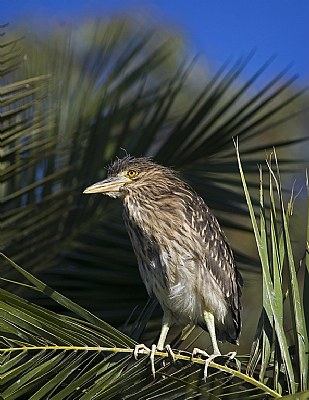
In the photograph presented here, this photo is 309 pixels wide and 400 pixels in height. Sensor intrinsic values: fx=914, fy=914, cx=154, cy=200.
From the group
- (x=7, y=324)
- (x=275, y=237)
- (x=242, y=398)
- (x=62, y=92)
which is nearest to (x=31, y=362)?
(x=7, y=324)

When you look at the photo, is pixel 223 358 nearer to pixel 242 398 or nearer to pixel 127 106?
pixel 242 398

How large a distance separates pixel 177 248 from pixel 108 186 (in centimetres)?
50

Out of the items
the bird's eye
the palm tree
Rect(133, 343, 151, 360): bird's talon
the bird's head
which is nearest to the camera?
Rect(133, 343, 151, 360): bird's talon

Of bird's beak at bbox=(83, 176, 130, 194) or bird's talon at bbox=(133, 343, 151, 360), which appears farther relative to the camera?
bird's beak at bbox=(83, 176, 130, 194)

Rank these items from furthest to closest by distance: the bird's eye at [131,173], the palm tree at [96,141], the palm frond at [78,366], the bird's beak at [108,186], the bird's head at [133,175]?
the bird's eye at [131,173]
the bird's head at [133,175]
the palm tree at [96,141]
the bird's beak at [108,186]
the palm frond at [78,366]

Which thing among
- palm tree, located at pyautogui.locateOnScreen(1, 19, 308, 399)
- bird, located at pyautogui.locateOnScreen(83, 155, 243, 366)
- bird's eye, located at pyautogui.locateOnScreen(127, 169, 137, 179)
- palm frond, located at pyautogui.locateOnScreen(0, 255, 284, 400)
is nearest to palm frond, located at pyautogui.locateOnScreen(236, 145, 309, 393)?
palm frond, located at pyautogui.locateOnScreen(0, 255, 284, 400)

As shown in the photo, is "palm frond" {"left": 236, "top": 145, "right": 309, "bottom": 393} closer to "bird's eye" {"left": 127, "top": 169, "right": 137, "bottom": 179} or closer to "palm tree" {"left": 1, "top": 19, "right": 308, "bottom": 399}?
"palm tree" {"left": 1, "top": 19, "right": 308, "bottom": 399}

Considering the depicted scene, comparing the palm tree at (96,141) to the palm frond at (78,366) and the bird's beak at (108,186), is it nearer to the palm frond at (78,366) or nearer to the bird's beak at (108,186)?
the bird's beak at (108,186)

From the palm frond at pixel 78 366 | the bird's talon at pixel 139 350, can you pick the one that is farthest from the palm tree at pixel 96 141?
the palm frond at pixel 78 366

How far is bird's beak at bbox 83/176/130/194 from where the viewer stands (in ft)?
15.4

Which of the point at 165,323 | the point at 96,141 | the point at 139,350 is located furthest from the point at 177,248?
the point at 139,350

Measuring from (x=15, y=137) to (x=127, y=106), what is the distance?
66cm

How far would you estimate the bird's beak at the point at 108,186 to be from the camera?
15.4 ft

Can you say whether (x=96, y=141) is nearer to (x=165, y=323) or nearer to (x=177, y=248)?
(x=177, y=248)
